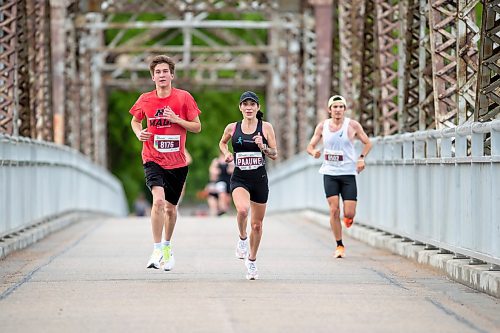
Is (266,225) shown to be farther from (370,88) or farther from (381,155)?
(381,155)

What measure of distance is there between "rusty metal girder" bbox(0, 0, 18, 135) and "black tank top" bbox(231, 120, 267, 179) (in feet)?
29.5

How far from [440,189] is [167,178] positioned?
2.81 m

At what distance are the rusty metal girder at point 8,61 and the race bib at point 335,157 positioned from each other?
6.47 meters

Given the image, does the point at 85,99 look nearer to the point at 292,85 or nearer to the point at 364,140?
the point at 292,85

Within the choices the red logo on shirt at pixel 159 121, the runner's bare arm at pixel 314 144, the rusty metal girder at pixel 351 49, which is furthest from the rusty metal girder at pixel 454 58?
the rusty metal girder at pixel 351 49

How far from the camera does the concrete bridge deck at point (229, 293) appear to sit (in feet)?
34.3

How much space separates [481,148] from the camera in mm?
13523

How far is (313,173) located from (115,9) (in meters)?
13.6

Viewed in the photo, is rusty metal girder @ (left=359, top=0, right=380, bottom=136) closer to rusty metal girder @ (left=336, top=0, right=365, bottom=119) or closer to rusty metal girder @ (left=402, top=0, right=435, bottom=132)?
rusty metal girder @ (left=336, top=0, right=365, bottom=119)

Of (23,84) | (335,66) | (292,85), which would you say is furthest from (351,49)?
(292,85)

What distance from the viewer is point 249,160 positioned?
47.0 ft

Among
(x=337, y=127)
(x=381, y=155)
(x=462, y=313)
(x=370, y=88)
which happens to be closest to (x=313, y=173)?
(x=370, y=88)

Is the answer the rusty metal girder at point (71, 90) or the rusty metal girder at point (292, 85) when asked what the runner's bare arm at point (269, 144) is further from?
the rusty metal girder at point (292, 85)

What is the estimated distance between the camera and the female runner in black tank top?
46.6 feet
